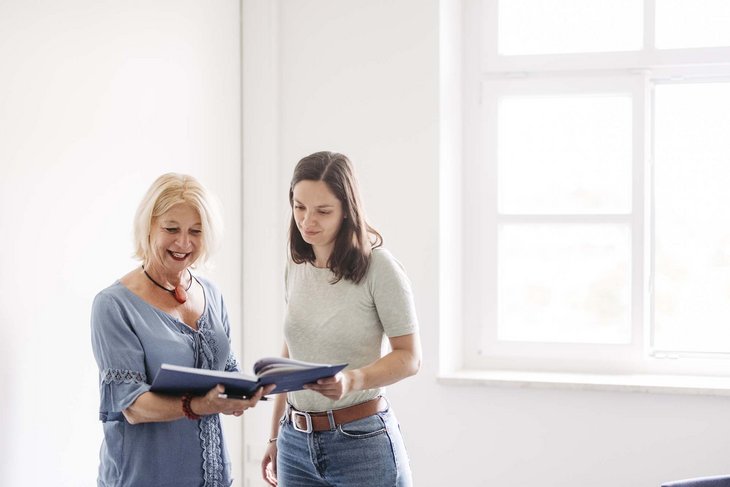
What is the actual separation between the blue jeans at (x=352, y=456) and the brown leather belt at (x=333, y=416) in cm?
1

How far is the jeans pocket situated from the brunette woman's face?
17.6 inches

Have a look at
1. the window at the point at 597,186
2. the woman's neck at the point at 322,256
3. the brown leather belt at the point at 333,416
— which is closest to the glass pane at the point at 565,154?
the window at the point at 597,186

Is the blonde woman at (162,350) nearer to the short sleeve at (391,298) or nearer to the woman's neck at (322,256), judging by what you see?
the woman's neck at (322,256)

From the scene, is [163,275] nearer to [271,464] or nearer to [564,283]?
[271,464]

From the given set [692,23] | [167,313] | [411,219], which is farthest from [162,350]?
[692,23]

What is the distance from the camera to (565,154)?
11.9ft

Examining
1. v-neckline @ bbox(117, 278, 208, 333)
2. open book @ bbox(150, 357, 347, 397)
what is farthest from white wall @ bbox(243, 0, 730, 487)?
open book @ bbox(150, 357, 347, 397)

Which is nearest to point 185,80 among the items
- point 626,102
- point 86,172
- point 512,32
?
point 86,172

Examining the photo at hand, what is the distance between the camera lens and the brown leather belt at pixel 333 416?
6.78 feet

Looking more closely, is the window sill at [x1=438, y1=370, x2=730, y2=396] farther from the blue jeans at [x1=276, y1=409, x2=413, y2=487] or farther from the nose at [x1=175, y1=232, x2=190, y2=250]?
the nose at [x1=175, y1=232, x2=190, y2=250]

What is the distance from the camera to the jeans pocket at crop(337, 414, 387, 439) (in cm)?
206

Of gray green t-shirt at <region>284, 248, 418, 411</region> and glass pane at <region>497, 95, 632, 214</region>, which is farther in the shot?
glass pane at <region>497, 95, 632, 214</region>

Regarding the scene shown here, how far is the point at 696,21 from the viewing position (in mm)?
3488

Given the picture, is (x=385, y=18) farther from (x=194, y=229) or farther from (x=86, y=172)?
(x=194, y=229)
